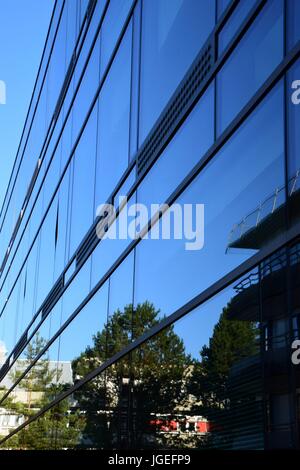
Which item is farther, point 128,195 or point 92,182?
point 92,182

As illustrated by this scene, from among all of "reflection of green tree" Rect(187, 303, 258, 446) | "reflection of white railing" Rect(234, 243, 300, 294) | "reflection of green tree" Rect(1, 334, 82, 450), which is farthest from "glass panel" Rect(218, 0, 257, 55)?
"reflection of green tree" Rect(1, 334, 82, 450)

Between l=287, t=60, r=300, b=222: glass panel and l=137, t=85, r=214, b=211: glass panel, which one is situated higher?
l=137, t=85, r=214, b=211: glass panel

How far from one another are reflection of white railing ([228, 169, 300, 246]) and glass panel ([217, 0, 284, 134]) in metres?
1.08

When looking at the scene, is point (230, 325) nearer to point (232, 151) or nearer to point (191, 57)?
point (232, 151)

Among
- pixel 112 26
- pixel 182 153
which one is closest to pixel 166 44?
pixel 182 153

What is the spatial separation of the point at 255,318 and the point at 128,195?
4669 mm

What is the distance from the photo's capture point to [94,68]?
44.3 feet

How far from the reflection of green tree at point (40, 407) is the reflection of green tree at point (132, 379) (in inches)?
49.6

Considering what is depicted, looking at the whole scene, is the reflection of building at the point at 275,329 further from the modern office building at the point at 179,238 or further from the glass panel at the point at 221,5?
the glass panel at the point at 221,5

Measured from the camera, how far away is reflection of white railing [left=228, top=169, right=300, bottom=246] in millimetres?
5559

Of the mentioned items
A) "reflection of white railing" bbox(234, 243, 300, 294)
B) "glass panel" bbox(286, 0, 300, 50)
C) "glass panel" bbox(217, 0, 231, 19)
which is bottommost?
"reflection of white railing" bbox(234, 243, 300, 294)

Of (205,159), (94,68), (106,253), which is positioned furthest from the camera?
(94,68)

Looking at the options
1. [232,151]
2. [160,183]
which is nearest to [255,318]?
[232,151]

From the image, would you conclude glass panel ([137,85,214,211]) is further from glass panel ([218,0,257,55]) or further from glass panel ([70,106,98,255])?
glass panel ([70,106,98,255])
